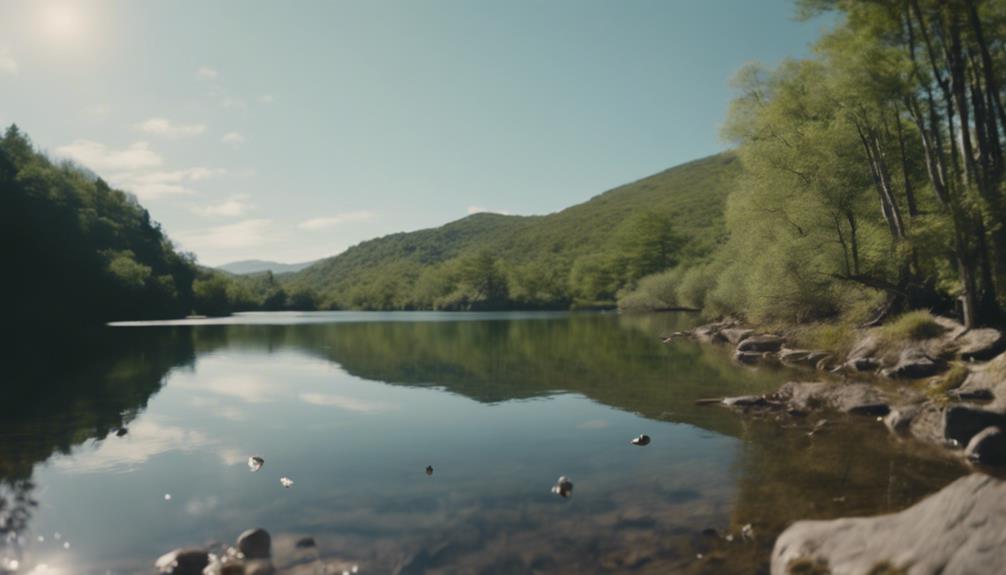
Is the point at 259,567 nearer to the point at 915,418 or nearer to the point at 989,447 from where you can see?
the point at 989,447

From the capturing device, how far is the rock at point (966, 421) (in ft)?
44.9

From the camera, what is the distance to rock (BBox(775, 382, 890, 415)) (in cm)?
1819

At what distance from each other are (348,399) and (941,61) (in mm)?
29868

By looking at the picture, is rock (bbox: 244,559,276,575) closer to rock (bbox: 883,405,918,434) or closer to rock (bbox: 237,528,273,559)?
rock (bbox: 237,528,273,559)

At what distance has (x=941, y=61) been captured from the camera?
25031 millimetres

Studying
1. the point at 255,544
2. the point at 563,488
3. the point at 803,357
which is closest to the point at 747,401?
the point at 563,488

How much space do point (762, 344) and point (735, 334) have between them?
28.1ft

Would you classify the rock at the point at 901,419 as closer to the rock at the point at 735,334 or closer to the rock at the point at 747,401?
the rock at the point at 747,401

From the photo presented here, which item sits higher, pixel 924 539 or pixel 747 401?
pixel 924 539

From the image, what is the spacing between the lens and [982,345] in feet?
71.6

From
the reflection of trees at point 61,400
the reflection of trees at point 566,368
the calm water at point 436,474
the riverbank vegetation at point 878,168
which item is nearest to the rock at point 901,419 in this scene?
the calm water at point 436,474

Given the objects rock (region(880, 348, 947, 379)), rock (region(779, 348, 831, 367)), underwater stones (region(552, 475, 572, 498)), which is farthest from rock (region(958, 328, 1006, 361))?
underwater stones (region(552, 475, 572, 498))

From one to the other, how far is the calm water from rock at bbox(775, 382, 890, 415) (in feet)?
5.28

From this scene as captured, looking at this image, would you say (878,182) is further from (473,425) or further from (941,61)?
(473,425)
